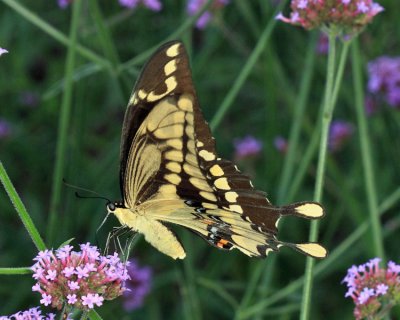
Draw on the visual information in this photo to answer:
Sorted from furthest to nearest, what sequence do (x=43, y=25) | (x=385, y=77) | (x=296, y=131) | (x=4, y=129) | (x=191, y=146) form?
(x=4, y=129) → (x=385, y=77) → (x=296, y=131) → (x=43, y=25) → (x=191, y=146)

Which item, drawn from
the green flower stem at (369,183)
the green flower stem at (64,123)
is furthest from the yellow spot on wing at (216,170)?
the green flower stem at (64,123)

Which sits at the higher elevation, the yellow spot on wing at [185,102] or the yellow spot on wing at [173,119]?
the yellow spot on wing at [185,102]

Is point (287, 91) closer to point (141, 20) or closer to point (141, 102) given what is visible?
point (141, 20)

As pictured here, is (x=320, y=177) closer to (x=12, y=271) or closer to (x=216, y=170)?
(x=216, y=170)

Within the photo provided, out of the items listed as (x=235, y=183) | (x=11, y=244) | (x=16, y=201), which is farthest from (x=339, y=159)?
(x=16, y=201)

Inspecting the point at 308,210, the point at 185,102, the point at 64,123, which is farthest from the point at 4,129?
the point at 308,210

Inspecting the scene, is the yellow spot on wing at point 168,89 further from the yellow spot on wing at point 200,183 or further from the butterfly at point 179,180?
the yellow spot on wing at point 200,183

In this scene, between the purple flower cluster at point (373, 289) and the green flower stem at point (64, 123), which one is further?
the green flower stem at point (64, 123)
